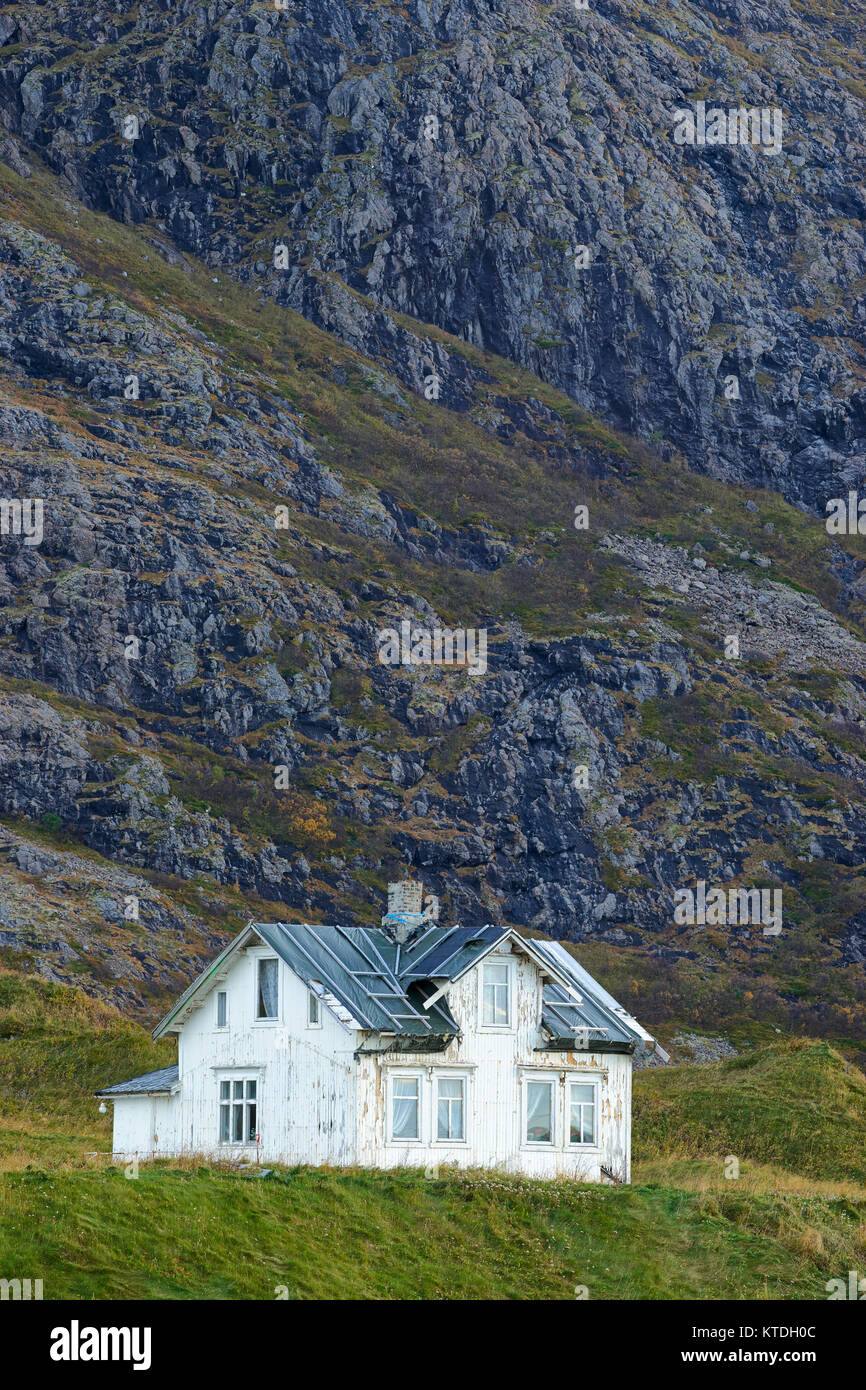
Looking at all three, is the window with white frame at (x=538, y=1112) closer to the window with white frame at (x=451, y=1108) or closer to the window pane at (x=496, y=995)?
the window pane at (x=496, y=995)

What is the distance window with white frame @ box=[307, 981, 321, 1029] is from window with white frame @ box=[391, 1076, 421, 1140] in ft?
7.65

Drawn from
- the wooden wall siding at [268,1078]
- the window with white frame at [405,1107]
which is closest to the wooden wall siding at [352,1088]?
the wooden wall siding at [268,1078]

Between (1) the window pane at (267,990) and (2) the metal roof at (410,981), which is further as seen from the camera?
(1) the window pane at (267,990)

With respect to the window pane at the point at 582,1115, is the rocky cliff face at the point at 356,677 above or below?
above

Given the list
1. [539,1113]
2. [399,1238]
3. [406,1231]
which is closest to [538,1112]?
[539,1113]

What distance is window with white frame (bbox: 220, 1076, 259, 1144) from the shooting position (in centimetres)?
4228

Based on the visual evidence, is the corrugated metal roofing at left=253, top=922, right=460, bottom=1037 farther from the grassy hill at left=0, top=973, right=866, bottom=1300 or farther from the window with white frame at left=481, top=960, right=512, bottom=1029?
the grassy hill at left=0, top=973, right=866, bottom=1300

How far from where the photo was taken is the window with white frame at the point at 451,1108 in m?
41.9

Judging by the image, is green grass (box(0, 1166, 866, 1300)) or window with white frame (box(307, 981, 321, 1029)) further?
window with white frame (box(307, 981, 321, 1029))

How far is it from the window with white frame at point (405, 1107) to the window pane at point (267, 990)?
12.2 feet

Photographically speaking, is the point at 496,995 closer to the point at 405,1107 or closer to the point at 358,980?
the point at 358,980

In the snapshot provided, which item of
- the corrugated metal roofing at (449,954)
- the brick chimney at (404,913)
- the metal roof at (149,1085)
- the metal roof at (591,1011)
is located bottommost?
the metal roof at (149,1085)

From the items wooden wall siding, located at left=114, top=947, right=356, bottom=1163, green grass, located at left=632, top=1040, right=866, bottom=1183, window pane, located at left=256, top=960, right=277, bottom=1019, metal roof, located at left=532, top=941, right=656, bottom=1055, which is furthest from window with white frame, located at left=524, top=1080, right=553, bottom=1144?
green grass, located at left=632, top=1040, right=866, bottom=1183
